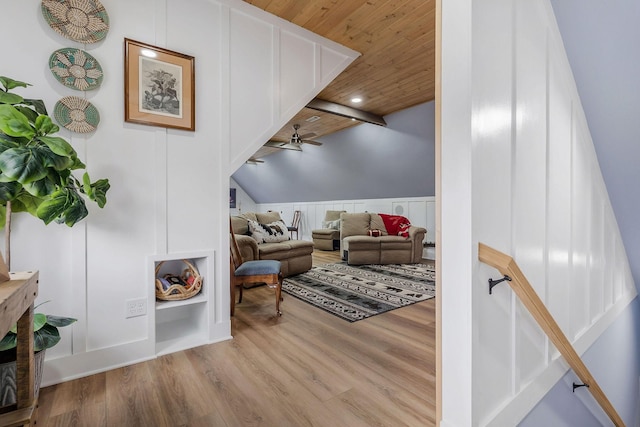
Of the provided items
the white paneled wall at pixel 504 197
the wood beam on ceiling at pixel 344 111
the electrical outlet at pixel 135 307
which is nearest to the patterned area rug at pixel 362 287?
the white paneled wall at pixel 504 197

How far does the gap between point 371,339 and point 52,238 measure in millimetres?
2328

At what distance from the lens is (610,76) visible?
79.0 inches

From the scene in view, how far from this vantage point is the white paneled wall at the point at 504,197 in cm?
123

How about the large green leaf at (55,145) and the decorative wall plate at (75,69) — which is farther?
the decorative wall plate at (75,69)

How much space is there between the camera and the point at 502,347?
1420mm

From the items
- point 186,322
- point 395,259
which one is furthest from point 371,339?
point 395,259

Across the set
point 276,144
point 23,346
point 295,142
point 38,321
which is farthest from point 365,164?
point 23,346

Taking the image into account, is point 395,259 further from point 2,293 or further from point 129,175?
point 2,293

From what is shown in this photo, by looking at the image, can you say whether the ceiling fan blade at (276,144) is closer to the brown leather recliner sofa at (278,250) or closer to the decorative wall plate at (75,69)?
the brown leather recliner sofa at (278,250)

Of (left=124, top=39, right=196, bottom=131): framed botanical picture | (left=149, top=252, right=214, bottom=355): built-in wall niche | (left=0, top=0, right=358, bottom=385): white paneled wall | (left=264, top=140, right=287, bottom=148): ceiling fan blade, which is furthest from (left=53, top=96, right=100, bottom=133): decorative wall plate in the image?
(left=264, top=140, right=287, bottom=148): ceiling fan blade

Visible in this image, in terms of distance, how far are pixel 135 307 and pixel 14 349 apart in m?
0.67

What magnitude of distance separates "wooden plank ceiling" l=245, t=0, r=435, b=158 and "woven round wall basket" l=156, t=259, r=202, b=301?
2262mm

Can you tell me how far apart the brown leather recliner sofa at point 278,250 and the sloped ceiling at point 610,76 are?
363cm

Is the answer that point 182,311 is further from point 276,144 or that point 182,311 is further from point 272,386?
point 276,144
